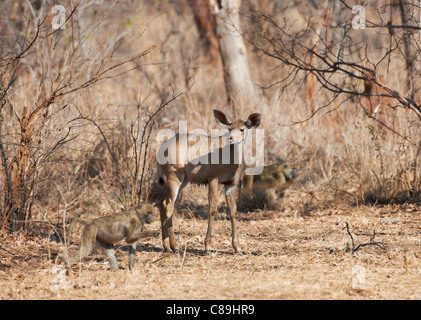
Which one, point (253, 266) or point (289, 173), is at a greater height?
point (289, 173)

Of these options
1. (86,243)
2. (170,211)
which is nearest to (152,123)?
(170,211)

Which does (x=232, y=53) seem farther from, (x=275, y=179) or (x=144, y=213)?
(x=144, y=213)

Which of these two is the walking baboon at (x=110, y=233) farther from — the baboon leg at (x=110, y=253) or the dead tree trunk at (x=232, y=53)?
the dead tree trunk at (x=232, y=53)

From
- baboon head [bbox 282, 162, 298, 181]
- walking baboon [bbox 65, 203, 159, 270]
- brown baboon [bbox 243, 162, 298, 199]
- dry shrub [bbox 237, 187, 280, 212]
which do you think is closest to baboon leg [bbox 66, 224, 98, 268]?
walking baboon [bbox 65, 203, 159, 270]

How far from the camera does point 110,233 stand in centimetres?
663

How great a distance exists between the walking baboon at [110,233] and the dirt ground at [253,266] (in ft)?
0.67

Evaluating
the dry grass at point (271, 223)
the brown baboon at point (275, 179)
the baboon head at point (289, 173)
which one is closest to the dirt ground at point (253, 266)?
the dry grass at point (271, 223)

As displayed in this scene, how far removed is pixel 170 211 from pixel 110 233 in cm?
136

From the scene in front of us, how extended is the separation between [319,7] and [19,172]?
12.3 metres

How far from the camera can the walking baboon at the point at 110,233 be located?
653 cm

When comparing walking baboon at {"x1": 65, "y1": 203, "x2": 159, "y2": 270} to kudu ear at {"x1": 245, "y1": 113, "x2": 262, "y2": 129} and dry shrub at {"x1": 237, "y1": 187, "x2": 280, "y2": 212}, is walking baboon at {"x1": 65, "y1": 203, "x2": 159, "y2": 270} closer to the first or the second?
kudu ear at {"x1": 245, "y1": 113, "x2": 262, "y2": 129}

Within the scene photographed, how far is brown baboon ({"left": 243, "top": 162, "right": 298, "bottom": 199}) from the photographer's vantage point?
1102 centimetres

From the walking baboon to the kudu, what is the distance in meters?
1.11

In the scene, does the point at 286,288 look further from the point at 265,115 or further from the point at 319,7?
the point at 319,7
